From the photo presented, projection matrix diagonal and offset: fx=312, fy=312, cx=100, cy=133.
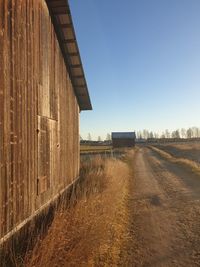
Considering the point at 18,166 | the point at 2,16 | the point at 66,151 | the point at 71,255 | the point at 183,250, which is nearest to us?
the point at 71,255

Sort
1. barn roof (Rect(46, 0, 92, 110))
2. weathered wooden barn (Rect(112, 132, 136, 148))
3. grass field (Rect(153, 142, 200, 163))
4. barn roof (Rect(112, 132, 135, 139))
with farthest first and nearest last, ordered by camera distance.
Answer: barn roof (Rect(112, 132, 135, 139))
weathered wooden barn (Rect(112, 132, 136, 148))
grass field (Rect(153, 142, 200, 163))
barn roof (Rect(46, 0, 92, 110))

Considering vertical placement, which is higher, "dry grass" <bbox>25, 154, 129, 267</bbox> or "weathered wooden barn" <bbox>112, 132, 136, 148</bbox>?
"weathered wooden barn" <bbox>112, 132, 136, 148</bbox>

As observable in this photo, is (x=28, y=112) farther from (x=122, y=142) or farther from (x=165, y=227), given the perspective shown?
(x=122, y=142)

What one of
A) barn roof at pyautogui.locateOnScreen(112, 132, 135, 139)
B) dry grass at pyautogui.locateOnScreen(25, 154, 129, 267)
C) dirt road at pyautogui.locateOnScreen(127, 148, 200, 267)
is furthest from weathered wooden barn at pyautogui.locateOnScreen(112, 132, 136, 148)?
dry grass at pyautogui.locateOnScreen(25, 154, 129, 267)

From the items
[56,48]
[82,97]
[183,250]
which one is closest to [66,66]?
[56,48]

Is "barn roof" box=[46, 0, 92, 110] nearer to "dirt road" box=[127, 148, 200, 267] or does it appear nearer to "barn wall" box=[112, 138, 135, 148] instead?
"dirt road" box=[127, 148, 200, 267]

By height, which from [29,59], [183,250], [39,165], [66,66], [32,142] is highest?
[66,66]

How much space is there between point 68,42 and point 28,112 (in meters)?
4.56

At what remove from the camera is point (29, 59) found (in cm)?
676

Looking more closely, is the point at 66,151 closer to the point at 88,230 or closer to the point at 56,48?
the point at 56,48

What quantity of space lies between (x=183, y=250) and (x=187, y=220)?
257cm

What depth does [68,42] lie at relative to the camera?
10391 millimetres

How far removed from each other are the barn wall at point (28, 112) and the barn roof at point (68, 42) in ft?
1.87

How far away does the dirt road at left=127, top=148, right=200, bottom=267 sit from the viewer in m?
Answer: 6.23
